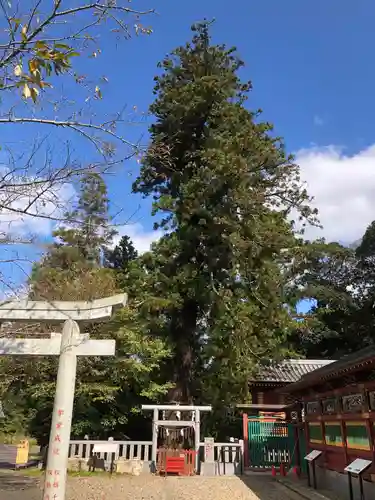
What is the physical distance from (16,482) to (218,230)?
34.8ft

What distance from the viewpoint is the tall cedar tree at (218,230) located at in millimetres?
17031

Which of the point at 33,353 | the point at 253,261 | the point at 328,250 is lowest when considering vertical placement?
the point at 33,353

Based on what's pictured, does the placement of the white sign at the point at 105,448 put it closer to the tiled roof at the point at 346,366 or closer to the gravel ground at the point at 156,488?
the gravel ground at the point at 156,488

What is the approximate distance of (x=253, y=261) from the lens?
59.9 feet

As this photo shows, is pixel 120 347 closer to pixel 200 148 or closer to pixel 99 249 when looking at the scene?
pixel 200 148

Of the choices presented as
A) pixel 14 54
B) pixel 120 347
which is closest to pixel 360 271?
pixel 120 347

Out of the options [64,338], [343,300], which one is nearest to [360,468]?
[64,338]

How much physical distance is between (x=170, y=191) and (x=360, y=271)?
21.8 metres

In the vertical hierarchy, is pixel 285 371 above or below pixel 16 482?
above

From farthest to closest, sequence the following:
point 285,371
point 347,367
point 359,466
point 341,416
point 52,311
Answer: point 285,371
point 341,416
point 347,367
point 359,466
point 52,311

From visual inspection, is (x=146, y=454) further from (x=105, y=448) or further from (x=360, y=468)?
(x=360, y=468)

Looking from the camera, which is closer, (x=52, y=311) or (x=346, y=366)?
(x=52, y=311)

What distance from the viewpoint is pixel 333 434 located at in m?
10.9

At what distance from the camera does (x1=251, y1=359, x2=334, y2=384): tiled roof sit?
65.9ft
